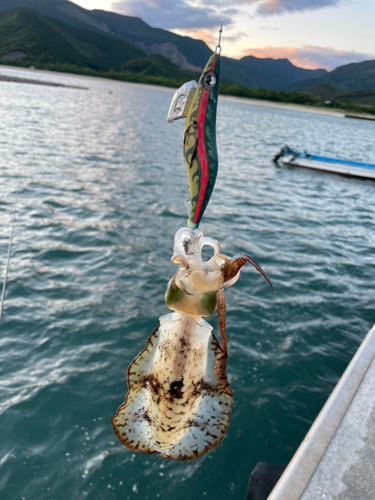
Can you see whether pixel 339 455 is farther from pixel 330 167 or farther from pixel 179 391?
pixel 330 167

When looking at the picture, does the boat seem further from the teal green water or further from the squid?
the squid

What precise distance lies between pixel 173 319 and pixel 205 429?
1.59 feet

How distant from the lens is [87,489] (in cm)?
471

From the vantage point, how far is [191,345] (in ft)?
4.58

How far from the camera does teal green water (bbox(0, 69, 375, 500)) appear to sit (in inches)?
199

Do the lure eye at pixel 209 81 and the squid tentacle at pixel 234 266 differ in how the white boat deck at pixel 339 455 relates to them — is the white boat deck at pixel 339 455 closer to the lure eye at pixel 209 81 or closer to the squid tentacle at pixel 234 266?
the squid tentacle at pixel 234 266

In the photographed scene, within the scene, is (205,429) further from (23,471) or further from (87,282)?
(87,282)

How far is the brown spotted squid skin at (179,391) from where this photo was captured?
138cm

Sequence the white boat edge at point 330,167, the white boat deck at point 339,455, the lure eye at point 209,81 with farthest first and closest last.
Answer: the white boat edge at point 330,167 < the white boat deck at point 339,455 < the lure eye at point 209,81

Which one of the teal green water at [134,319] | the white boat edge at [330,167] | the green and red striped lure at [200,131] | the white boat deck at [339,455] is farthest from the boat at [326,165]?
the green and red striped lure at [200,131]

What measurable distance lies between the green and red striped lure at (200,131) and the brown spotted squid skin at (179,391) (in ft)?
0.63

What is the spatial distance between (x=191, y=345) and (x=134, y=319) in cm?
676

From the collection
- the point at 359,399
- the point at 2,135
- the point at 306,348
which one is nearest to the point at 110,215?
the point at 306,348

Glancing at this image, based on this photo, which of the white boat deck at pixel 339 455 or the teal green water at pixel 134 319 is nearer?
the white boat deck at pixel 339 455
